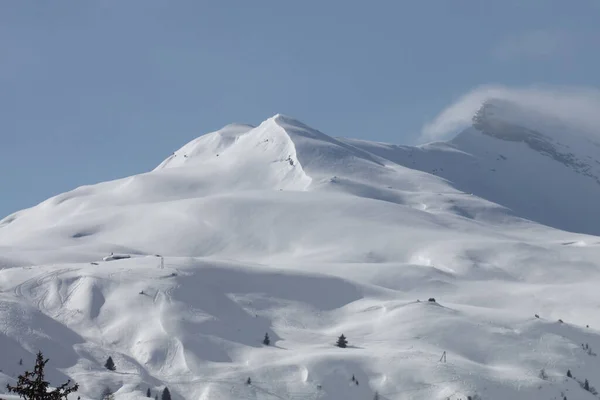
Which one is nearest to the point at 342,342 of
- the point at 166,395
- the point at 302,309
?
the point at 302,309

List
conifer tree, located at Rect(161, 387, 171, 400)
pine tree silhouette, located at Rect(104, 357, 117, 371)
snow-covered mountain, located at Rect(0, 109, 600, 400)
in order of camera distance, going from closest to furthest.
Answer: conifer tree, located at Rect(161, 387, 171, 400) < pine tree silhouette, located at Rect(104, 357, 117, 371) < snow-covered mountain, located at Rect(0, 109, 600, 400)

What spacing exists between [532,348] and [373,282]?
31336mm

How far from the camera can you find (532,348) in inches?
3846

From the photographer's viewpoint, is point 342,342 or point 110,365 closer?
point 110,365

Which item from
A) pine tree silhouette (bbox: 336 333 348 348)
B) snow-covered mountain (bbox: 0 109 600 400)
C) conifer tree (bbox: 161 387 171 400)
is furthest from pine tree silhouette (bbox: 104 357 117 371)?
pine tree silhouette (bbox: 336 333 348 348)

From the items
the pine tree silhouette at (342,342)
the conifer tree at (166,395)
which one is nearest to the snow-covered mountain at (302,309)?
the pine tree silhouette at (342,342)

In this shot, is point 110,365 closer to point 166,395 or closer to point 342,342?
point 166,395

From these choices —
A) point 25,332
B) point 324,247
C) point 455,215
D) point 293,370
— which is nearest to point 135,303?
point 25,332

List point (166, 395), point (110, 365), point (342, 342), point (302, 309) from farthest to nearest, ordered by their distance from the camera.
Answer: point (302, 309) < point (342, 342) < point (110, 365) < point (166, 395)

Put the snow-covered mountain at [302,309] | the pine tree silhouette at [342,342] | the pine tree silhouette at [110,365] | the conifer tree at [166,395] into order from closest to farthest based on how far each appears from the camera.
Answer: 1. the conifer tree at [166,395]
2. the pine tree silhouette at [110,365]
3. the snow-covered mountain at [302,309]
4. the pine tree silhouette at [342,342]

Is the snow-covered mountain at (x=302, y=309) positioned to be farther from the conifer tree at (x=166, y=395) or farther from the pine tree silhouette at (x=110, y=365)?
the conifer tree at (x=166, y=395)

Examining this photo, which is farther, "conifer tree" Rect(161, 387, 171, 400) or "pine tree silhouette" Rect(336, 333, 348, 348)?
"pine tree silhouette" Rect(336, 333, 348, 348)

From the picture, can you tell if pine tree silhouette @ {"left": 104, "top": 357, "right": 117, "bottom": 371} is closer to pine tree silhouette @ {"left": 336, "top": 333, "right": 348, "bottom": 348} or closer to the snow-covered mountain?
the snow-covered mountain

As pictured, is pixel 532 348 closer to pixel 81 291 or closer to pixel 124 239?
pixel 81 291
